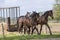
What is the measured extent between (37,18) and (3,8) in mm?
12514

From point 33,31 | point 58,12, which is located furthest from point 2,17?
point 33,31

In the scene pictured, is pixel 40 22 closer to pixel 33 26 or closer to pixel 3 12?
pixel 33 26

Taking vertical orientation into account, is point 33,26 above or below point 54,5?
below

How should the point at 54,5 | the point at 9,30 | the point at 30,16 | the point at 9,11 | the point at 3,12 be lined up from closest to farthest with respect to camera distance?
1. the point at 30,16
2. the point at 54,5
3. the point at 9,30
4. the point at 9,11
5. the point at 3,12

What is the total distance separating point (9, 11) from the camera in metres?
34.0

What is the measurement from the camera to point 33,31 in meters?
24.6

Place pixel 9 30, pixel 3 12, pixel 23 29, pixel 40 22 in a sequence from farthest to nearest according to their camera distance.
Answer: pixel 3 12, pixel 9 30, pixel 23 29, pixel 40 22

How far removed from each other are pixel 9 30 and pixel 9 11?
358 cm

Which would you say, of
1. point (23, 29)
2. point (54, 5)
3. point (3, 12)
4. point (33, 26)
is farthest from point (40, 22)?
point (3, 12)

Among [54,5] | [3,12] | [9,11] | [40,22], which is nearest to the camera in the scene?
[40,22]

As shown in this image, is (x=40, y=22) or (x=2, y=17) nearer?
(x=40, y=22)

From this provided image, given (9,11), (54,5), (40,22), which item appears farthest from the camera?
(9,11)

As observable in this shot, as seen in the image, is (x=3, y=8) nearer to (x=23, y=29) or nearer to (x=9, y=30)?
(x=9, y=30)

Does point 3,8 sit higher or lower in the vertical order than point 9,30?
higher
